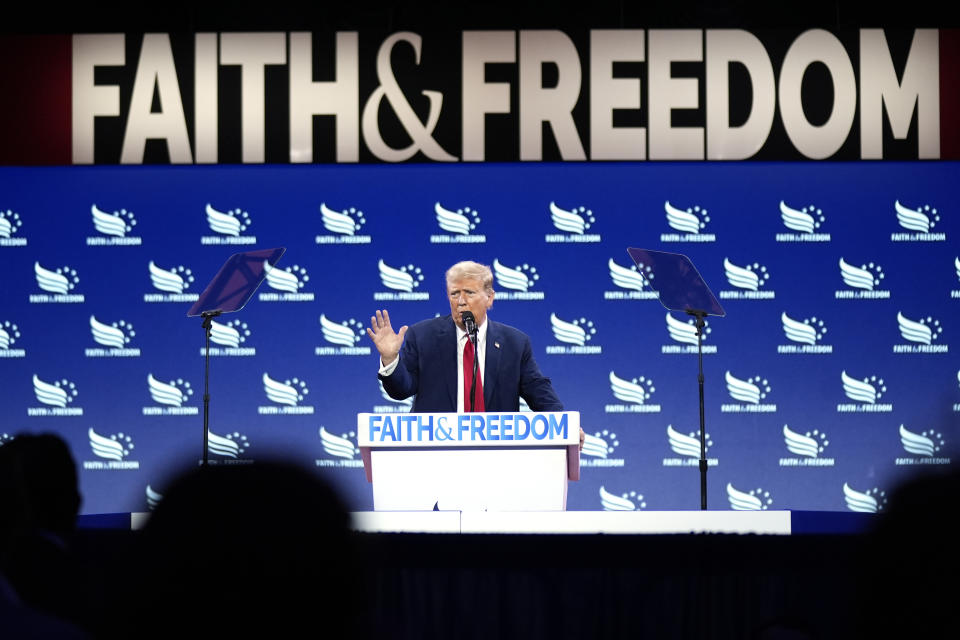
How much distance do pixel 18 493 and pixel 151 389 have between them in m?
4.87

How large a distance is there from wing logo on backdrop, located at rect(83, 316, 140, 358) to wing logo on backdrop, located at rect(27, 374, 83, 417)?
24cm

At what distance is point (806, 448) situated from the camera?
596 cm

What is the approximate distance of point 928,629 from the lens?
2.26ft

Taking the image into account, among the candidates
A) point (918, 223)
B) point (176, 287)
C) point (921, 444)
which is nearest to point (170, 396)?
point (176, 287)

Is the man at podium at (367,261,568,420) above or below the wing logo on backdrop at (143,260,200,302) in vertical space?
below

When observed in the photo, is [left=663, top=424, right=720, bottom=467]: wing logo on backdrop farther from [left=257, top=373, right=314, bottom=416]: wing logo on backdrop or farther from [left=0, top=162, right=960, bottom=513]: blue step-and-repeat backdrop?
[left=257, top=373, right=314, bottom=416]: wing logo on backdrop

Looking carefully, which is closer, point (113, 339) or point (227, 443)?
point (227, 443)

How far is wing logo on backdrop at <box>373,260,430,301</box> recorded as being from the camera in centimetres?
608

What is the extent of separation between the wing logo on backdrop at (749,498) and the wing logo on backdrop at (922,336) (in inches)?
46.1

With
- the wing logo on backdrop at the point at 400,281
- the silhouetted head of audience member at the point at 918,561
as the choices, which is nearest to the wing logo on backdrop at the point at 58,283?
the wing logo on backdrop at the point at 400,281

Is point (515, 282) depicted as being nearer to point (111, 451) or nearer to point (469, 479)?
point (111, 451)

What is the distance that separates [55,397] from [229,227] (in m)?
1.48

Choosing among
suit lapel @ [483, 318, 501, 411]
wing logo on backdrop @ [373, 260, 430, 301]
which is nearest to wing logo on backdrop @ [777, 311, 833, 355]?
wing logo on backdrop @ [373, 260, 430, 301]

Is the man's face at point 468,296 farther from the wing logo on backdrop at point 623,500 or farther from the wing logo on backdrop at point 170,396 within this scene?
the wing logo on backdrop at point 170,396
